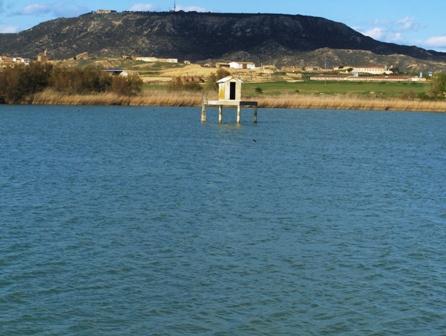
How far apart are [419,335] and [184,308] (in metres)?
4.63

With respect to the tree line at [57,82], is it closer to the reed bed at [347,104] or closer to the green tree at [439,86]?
the reed bed at [347,104]

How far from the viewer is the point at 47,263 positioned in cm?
1923

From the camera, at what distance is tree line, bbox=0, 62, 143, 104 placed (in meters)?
91.9

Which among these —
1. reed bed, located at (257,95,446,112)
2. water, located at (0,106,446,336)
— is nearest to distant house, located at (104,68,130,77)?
reed bed, located at (257,95,446,112)

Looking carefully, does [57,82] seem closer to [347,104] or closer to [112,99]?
[112,99]

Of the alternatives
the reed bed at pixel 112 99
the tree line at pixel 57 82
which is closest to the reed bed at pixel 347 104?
the reed bed at pixel 112 99

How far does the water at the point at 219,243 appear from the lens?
15.8m

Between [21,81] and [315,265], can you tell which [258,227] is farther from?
[21,81]

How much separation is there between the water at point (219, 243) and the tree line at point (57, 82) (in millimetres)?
47376

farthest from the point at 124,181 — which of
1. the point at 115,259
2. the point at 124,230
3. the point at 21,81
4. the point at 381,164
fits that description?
the point at 21,81

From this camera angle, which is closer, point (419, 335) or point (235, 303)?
point (419, 335)

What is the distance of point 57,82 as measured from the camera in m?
94.4

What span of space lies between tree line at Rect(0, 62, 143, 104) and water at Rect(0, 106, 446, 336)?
155 feet

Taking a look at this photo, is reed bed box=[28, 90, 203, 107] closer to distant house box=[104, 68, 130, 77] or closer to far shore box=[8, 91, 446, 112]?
far shore box=[8, 91, 446, 112]
